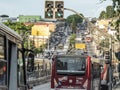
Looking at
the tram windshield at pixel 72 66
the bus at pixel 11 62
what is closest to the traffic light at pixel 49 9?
the tram windshield at pixel 72 66

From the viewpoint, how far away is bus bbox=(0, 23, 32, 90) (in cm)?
821

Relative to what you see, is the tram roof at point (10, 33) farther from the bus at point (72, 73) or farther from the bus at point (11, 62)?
the bus at point (72, 73)

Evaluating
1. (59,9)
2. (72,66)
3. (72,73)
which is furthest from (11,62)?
(59,9)

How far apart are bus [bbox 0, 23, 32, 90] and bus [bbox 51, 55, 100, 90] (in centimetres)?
1577

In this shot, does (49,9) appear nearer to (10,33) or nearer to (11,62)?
(11,62)

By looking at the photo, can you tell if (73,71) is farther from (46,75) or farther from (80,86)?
(46,75)

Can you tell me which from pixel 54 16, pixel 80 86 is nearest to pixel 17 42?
pixel 80 86

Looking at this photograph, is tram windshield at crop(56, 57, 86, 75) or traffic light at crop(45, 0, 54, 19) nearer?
tram windshield at crop(56, 57, 86, 75)

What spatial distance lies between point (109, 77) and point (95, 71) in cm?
151

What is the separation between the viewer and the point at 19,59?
375 inches

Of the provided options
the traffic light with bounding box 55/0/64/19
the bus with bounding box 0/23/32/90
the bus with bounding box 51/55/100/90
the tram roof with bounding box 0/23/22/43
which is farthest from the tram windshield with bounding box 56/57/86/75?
the tram roof with bounding box 0/23/22/43

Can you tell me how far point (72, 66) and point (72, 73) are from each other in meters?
0.41

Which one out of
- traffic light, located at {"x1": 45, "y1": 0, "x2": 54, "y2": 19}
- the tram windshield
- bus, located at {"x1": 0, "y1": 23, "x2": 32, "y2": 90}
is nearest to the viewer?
bus, located at {"x1": 0, "y1": 23, "x2": 32, "y2": 90}

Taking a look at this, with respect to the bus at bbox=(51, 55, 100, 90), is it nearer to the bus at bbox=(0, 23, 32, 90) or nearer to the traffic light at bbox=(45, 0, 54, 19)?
the traffic light at bbox=(45, 0, 54, 19)
